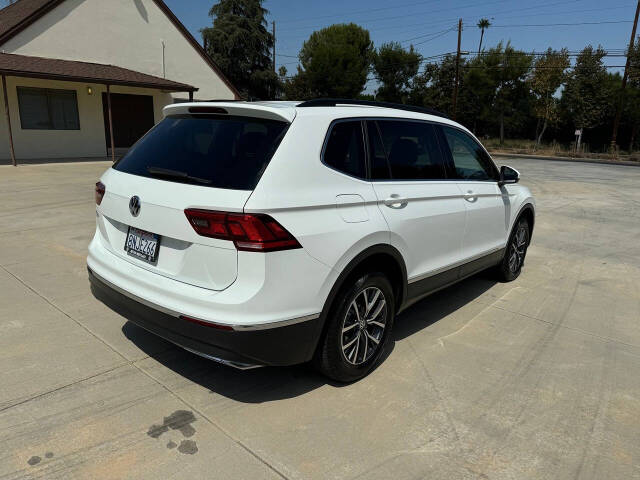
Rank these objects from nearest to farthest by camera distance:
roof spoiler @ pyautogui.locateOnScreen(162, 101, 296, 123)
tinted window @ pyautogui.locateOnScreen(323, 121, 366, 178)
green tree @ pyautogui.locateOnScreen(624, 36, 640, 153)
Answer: roof spoiler @ pyautogui.locateOnScreen(162, 101, 296, 123), tinted window @ pyautogui.locateOnScreen(323, 121, 366, 178), green tree @ pyautogui.locateOnScreen(624, 36, 640, 153)

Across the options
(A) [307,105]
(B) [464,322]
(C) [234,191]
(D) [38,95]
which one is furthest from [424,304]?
(D) [38,95]

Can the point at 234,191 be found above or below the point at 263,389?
above

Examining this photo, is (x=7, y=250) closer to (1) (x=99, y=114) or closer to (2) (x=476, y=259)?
(2) (x=476, y=259)

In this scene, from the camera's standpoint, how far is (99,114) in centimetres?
2023

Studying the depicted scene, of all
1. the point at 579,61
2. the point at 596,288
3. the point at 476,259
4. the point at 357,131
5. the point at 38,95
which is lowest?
the point at 596,288

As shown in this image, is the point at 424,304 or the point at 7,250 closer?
the point at 424,304

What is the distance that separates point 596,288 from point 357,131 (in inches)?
156

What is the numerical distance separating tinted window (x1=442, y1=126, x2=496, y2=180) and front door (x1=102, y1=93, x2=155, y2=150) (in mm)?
19414

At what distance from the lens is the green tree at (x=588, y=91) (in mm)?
38438

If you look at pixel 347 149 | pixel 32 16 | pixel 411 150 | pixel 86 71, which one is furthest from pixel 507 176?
pixel 32 16

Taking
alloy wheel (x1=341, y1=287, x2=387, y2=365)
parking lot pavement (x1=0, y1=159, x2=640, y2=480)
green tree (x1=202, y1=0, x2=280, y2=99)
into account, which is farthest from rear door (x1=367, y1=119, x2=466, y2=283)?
green tree (x1=202, y1=0, x2=280, y2=99)

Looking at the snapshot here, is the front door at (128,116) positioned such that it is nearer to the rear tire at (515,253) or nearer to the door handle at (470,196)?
the rear tire at (515,253)

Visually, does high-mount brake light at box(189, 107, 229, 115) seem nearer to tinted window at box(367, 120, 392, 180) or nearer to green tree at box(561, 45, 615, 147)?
tinted window at box(367, 120, 392, 180)

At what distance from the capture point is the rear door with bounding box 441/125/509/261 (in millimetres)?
4324
